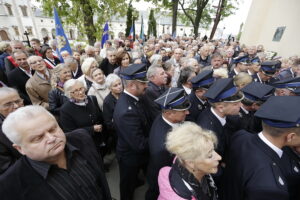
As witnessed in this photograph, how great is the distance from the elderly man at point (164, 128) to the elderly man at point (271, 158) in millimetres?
786

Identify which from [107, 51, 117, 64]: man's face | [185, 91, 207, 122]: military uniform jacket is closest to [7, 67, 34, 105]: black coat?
[107, 51, 117, 64]: man's face

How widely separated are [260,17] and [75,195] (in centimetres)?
1823

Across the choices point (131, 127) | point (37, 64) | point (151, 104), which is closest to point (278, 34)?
point (151, 104)

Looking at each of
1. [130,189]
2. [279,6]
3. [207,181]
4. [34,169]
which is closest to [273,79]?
[207,181]

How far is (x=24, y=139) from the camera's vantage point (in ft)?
4.43

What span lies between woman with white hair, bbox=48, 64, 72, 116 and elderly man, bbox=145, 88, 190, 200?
213 centimetres

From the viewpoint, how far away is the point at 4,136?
6.31 ft

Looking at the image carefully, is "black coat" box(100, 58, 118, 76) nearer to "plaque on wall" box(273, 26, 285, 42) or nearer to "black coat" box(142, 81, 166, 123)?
"black coat" box(142, 81, 166, 123)

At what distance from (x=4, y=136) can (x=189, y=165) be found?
6.81ft

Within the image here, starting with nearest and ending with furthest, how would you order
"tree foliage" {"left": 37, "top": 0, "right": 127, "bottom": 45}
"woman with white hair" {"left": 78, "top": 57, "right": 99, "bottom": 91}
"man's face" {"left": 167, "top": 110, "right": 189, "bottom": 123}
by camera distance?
"man's face" {"left": 167, "top": 110, "right": 189, "bottom": 123}
"woman with white hair" {"left": 78, "top": 57, "right": 99, "bottom": 91}
"tree foliage" {"left": 37, "top": 0, "right": 127, "bottom": 45}

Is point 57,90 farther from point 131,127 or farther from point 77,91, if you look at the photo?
point 131,127

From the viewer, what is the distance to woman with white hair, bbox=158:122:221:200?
58.3 inches

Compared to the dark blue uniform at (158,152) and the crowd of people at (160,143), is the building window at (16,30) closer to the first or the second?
the crowd of people at (160,143)

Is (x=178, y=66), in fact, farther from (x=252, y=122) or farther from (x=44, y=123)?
(x=44, y=123)
